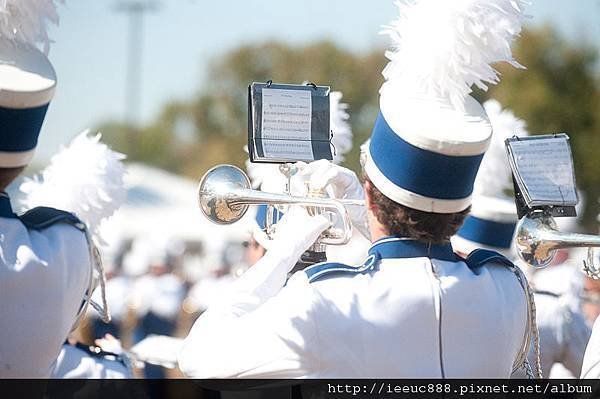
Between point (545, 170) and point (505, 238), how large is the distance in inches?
80.6

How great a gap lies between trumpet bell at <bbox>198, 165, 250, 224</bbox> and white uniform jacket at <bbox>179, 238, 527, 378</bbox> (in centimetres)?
53

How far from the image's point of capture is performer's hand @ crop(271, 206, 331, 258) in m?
3.64

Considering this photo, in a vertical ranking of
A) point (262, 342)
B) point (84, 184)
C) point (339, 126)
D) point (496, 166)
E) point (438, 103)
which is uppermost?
point (438, 103)

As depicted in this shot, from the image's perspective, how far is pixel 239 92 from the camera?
40.2m

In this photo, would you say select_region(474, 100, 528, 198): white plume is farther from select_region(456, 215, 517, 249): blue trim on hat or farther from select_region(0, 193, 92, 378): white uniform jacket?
select_region(0, 193, 92, 378): white uniform jacket

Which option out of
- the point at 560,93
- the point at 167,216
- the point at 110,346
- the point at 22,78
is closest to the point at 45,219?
the point at 22,78

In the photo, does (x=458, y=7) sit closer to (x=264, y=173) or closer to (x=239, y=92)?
(x=264, y=173)

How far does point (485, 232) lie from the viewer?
19.5ft

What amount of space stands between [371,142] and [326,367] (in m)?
0.74

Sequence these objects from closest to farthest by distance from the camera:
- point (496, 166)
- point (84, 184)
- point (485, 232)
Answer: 1. point (84, 184)
2. point (485, 232)
3. point (496, 166)

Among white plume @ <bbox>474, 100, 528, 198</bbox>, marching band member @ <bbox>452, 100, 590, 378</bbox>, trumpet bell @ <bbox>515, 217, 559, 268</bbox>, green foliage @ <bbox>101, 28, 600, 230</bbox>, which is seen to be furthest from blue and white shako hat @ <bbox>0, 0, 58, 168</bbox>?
green foliage @ <bbox>101, 28, 600, 230</bbox>

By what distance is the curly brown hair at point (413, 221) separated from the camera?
11.6ft

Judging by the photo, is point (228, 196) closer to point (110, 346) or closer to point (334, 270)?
point (334, 270)

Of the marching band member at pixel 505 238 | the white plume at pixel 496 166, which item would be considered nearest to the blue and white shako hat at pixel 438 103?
the marching band member at pixel 505 238
